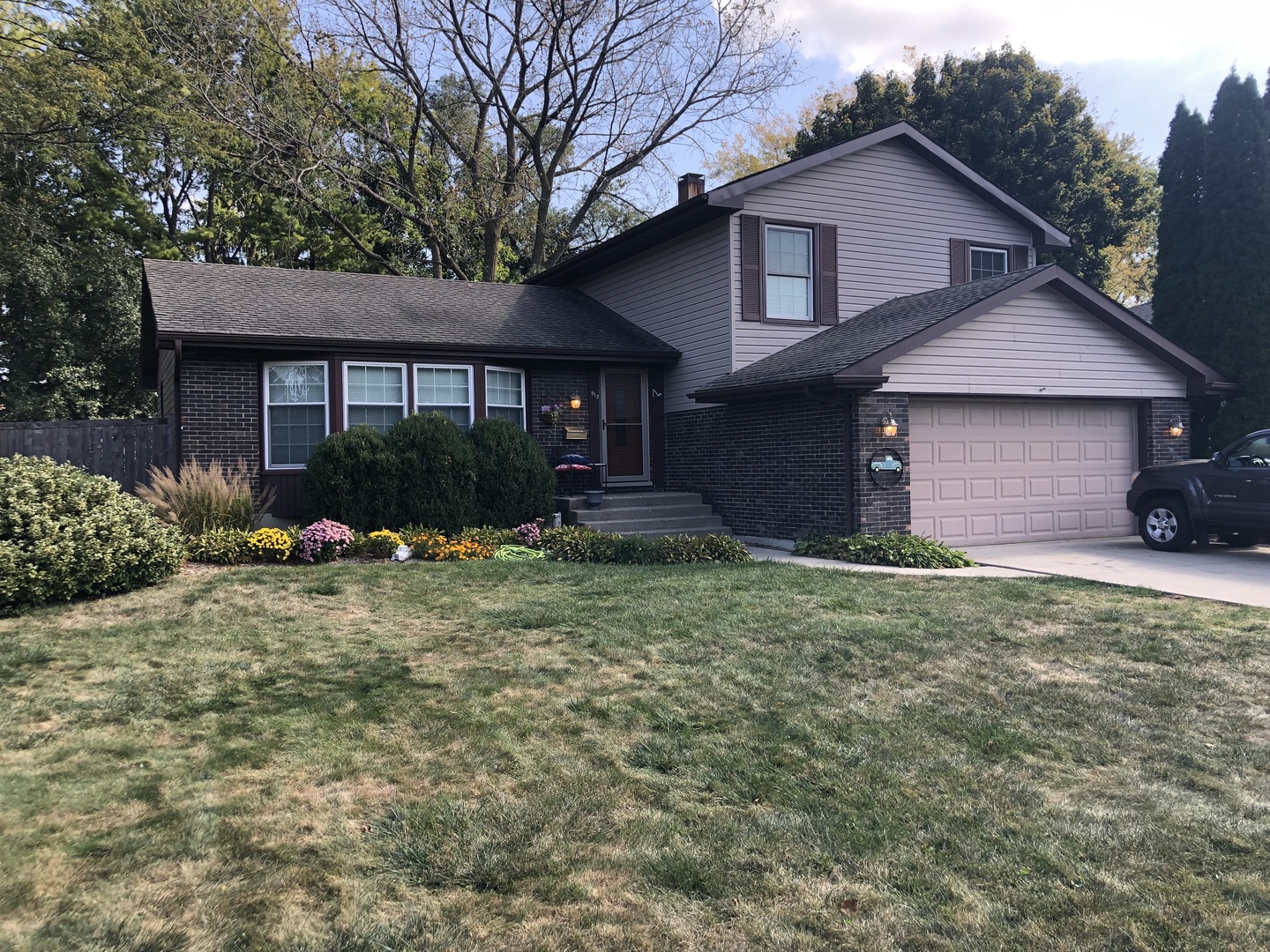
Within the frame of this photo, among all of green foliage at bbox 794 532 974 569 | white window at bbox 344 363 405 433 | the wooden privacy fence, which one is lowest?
green foliage at bbox 794 532 974 569

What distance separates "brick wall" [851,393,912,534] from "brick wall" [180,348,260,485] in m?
8.53

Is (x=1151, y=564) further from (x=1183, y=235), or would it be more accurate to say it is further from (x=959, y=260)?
(x=1183, y=235)

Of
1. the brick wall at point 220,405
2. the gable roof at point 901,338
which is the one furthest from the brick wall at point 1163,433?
the brick wall at point 220,405

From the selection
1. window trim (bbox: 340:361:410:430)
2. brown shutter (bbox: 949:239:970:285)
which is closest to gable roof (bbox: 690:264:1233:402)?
brown shutter (bbox: 949:239:970:285)

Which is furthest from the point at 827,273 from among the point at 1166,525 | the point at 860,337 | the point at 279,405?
the point at 279,405

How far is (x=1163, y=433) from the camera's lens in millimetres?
14133

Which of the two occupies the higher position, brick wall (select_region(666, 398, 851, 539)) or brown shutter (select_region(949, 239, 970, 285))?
brown shutter (select_region(949, 239, 970, 285))

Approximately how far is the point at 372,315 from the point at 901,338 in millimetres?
8346

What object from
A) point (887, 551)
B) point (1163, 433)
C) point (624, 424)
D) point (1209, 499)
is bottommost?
point (887, 551)

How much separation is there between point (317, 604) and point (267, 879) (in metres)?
4.87

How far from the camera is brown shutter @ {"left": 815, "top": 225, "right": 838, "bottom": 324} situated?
14.6m

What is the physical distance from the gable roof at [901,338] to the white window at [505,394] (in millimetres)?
2926

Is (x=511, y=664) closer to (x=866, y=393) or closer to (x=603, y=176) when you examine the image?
(x=866, y=393)

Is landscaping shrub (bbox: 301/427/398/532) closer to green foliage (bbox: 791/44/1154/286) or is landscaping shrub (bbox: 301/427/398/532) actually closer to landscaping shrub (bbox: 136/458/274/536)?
landscaping shrub (bbox: 136/458/274/536)
